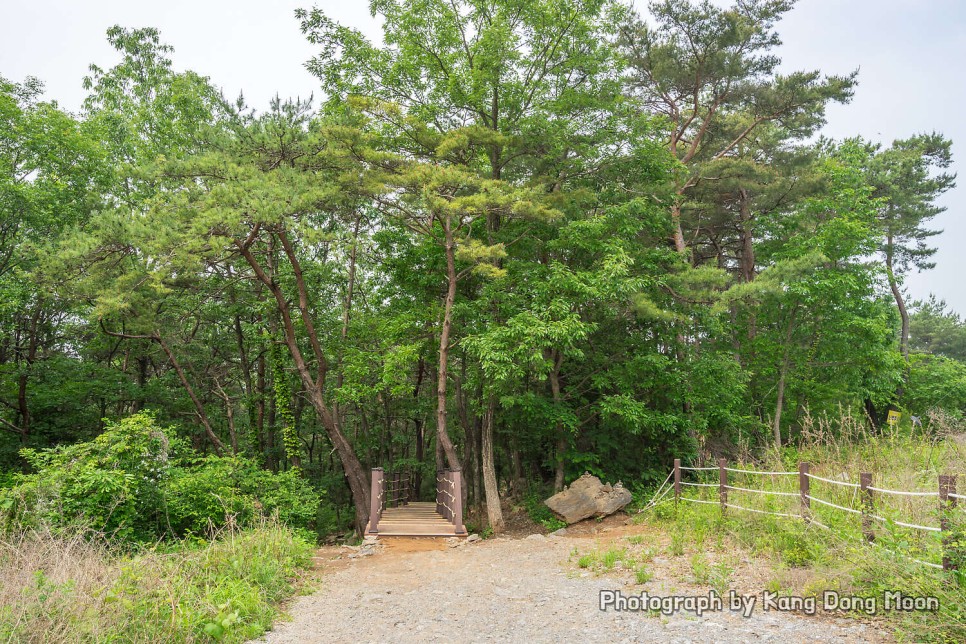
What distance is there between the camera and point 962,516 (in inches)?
166

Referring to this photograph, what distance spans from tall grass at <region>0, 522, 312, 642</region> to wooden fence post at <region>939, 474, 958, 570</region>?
552 centimetres

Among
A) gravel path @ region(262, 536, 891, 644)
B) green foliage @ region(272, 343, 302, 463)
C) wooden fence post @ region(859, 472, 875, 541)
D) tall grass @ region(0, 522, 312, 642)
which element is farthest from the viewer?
green foliage @ region(272, 343, 302, 463)

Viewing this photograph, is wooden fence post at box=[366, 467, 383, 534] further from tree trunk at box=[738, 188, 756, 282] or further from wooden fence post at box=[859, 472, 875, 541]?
tree trunk at box=[738, 188, 756, 282]

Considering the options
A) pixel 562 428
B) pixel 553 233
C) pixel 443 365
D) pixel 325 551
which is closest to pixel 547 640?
pixel 325 551

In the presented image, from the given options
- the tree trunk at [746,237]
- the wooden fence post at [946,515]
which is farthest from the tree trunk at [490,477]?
the tree trunk at [746,237]

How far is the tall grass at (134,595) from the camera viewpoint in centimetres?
418

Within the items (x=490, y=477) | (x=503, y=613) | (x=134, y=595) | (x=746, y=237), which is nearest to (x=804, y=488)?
(x=503, y=613)

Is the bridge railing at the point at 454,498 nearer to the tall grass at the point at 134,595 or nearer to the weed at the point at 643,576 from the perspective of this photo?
the tall grass at the point at 134,595

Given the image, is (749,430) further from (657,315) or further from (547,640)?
(547,640)

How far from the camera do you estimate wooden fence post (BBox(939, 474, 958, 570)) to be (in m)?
4.07

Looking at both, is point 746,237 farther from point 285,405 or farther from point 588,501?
point 285,405

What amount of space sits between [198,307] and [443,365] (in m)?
9.12

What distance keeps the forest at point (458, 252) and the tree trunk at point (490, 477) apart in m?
0.06

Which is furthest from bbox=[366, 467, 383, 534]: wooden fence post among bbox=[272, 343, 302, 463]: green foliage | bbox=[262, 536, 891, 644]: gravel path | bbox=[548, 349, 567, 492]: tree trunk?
bbox=[272, 343, 302, 463]: green foliage
